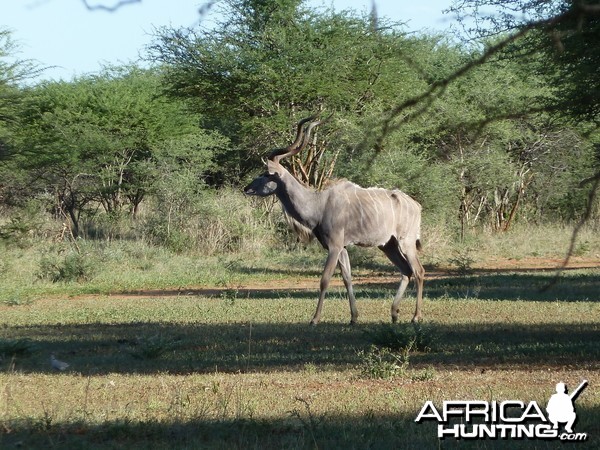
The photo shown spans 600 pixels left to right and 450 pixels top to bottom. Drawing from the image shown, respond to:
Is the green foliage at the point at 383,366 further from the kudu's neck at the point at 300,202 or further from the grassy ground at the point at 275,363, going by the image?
the kudu's neck at the point at 300,202

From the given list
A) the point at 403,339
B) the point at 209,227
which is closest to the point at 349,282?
the point at 403,339

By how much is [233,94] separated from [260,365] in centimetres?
1736

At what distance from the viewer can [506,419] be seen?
19.7 feet

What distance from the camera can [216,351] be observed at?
986cm

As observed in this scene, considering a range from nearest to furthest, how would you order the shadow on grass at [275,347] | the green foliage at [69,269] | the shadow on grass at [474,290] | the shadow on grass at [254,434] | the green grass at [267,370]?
the shadow on grass at [254,434] < the green grass at [267,370] < the shadow on grass at [275,347] < the shadow on grass at [474,290] < the green foliage at [69,269]

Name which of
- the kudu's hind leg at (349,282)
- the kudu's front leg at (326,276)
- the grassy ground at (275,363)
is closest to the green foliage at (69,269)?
the grassy ground at (275,363)

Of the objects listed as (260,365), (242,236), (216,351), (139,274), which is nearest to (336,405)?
(260,365)

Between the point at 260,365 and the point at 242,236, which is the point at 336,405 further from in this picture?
the point at 242,236

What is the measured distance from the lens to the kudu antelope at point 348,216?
13.0m

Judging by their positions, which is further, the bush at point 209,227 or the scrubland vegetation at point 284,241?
the bush at point 209,227

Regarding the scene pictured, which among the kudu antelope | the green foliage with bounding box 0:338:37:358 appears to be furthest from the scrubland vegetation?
the kudu antelope

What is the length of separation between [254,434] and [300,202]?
774cm

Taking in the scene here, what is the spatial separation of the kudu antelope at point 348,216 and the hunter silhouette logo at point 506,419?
6327 mm

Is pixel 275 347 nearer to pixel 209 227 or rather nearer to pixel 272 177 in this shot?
pixel 272 177
